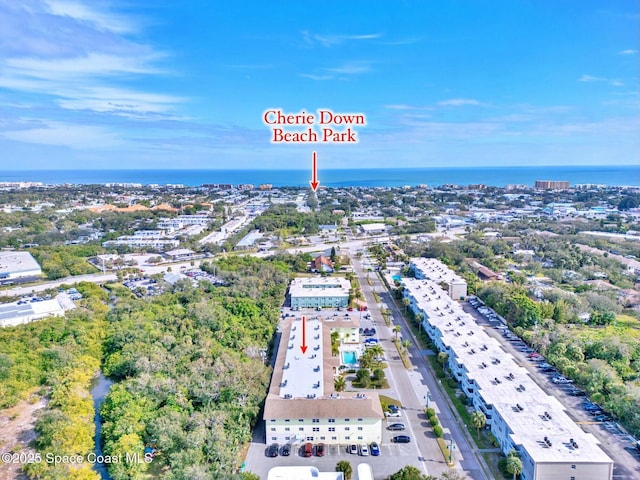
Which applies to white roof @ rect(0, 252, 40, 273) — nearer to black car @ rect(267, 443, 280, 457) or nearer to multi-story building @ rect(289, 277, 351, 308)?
multi-story building @ rect(289, 277, 351, 308)

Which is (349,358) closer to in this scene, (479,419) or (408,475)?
(479,419)

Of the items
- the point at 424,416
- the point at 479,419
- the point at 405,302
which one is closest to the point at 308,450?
the point at 424,416

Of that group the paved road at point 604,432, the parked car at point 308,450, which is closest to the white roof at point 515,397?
the paved road at point 604,432

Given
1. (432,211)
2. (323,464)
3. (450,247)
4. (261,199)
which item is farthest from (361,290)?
(261,199)

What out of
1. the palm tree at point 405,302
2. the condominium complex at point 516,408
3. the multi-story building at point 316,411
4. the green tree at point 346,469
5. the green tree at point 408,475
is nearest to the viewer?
the green tree at point 408,475

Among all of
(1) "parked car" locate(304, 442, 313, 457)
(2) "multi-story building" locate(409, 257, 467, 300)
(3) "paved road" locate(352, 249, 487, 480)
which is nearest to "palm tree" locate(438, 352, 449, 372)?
(3) "paved road" locate(352, 249, 487, 480)

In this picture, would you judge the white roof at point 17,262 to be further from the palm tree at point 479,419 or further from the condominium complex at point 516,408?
the palm tree at point 479,419

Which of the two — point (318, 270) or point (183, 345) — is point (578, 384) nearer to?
point (183, 345)
